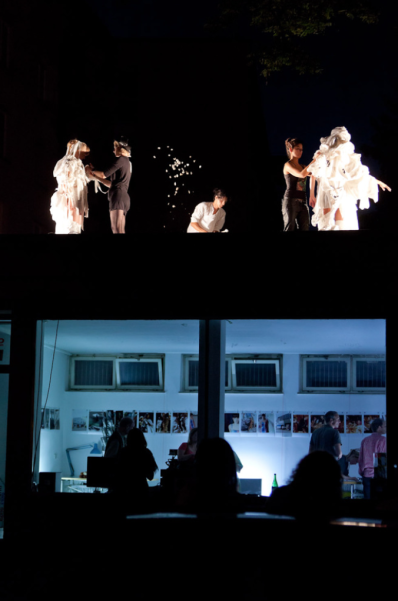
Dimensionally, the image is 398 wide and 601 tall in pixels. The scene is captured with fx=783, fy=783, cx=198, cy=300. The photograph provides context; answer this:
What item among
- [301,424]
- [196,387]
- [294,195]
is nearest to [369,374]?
[301,424]

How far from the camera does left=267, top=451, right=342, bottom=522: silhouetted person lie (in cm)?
429

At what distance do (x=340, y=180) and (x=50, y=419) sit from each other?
4.71m

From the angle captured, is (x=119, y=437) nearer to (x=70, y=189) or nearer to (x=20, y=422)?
(x=20, y=422)

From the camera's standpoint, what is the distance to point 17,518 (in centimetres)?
934

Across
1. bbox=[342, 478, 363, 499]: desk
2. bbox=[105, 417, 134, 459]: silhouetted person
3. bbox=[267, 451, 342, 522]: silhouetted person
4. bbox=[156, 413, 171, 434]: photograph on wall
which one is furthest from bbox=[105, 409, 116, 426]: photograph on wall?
bbox=[267, 451, 342, 522]: silhouetted person

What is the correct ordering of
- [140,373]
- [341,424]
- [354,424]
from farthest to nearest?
[140,373]
[341,424]
[354,424]

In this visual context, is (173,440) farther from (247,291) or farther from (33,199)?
(33,199)

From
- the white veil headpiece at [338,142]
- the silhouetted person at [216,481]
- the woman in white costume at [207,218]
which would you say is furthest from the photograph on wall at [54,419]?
the silhouetted person at [216,481]

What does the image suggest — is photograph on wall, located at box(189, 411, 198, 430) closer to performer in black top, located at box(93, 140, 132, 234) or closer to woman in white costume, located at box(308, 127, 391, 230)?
performer in black top, located at box(93, 140, 132, 234)

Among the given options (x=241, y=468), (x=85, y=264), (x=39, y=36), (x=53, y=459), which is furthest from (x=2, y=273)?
(x=39, y=36)

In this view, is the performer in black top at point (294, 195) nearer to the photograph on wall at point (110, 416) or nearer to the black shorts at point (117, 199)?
the black shorts at point (117, 199)

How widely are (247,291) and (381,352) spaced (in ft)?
5.69

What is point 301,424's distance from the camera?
9891 millimetres

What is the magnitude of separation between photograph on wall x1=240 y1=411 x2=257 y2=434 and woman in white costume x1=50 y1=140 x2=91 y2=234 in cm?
344
